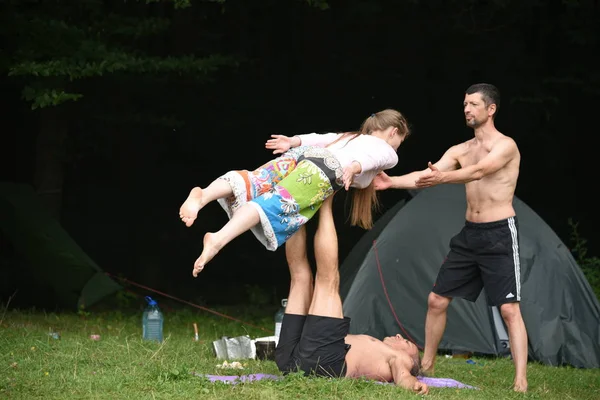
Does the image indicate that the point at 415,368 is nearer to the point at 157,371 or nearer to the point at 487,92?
the point at 157,371

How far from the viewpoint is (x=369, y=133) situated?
16.3 ft

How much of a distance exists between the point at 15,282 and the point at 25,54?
3023mm

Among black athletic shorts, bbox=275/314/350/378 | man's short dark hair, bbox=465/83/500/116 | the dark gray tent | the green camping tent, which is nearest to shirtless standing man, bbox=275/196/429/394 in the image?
black athletic shorts, bbox=275/314/350/378

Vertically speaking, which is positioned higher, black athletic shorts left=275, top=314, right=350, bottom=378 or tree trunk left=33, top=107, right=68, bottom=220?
tree trunk left=33, top=107, right=68, bottom=220

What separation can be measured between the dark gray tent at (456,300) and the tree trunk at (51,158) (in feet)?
11.5

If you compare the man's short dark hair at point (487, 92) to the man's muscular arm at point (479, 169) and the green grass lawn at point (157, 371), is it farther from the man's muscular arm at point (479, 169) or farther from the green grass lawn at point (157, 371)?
the green grass lawn at point (157, 371)

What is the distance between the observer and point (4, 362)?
498 centimetres

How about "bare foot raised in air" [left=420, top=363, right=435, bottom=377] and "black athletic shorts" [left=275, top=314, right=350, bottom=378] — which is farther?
"bare foot raised in air" [left=420, top=363, right=435, bottom=377]

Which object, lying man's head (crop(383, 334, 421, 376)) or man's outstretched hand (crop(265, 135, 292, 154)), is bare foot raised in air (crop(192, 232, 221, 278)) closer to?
man's outstretched hand (crop(265, 135, 292, 154))

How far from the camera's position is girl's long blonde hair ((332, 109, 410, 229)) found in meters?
4.91

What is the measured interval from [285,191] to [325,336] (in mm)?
762

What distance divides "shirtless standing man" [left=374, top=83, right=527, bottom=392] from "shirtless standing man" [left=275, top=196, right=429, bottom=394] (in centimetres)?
65

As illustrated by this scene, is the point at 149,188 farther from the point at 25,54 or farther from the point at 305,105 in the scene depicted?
the point at 25,54

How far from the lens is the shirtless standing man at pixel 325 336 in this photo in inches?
179
